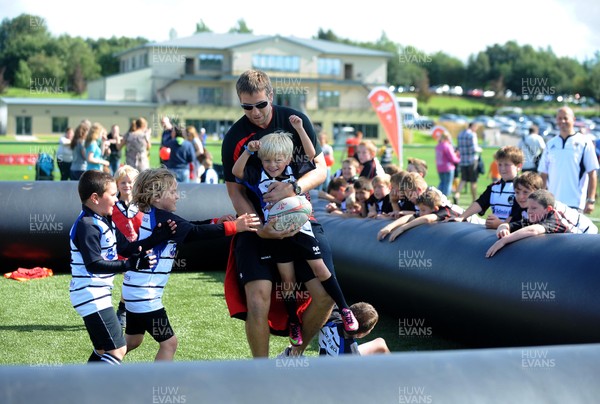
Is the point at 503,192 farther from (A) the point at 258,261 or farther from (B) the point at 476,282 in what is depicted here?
(A) the point at 258,261

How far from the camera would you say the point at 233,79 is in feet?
248

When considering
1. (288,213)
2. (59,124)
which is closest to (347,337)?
(288,213)

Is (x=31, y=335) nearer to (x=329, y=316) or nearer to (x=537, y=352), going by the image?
(x=329, y=316)

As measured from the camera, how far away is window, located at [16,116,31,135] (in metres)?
67.2

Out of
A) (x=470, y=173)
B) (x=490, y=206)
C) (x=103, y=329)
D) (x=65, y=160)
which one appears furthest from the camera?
(x=470, y=173)

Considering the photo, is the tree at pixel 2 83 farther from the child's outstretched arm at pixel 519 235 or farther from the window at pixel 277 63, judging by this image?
the child's outstretched arm at pixel 519 235

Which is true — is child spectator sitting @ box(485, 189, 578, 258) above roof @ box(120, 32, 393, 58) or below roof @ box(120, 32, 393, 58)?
below

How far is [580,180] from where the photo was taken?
10.5 meters

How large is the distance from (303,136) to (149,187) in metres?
1.03

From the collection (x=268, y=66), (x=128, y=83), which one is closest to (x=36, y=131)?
(x=128, y=83)

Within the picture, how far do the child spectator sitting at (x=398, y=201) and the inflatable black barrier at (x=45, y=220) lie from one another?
290 cm

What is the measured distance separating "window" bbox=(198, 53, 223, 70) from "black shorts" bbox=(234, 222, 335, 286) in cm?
7419

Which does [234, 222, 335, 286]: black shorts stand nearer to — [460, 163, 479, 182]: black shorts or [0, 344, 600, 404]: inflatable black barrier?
[0, 344, 600, 404]: inflatable black barrier

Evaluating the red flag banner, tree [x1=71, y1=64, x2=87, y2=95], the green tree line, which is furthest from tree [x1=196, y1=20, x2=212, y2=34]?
the red flag banner
